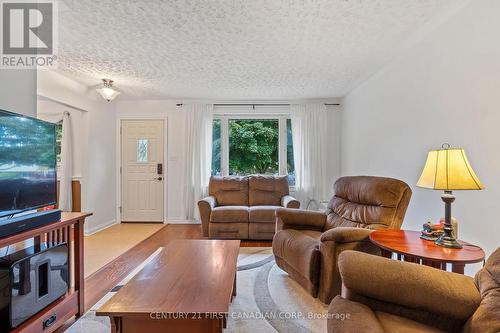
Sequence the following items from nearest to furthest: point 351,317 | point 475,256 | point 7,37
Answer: point 351,317
point 475,256
point 7,37

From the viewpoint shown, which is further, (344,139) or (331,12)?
(344,139)

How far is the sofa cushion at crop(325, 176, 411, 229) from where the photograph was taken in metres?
2.14

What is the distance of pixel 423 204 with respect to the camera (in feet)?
7.80

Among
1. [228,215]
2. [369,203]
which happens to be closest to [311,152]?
[228,215]

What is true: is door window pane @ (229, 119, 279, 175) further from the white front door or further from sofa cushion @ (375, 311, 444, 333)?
sofa cushion @ (375, 311, 444, 333)

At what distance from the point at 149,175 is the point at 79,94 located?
1.74 metres

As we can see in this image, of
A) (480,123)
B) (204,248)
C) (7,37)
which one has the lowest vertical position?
(204,248)

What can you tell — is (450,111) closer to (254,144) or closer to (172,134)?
(254,144)

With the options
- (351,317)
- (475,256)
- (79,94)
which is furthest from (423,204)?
(79,94)

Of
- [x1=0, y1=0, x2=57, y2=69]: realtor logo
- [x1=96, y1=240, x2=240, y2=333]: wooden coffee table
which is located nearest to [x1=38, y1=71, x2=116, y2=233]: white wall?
[x1=0, y1=0, x2=57, y2=69]: realtor logo

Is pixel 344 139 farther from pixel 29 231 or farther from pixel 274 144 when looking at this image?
pixel 29 231

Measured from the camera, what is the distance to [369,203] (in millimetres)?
2357

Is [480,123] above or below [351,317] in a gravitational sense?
above

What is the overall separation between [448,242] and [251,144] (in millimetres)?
3609
